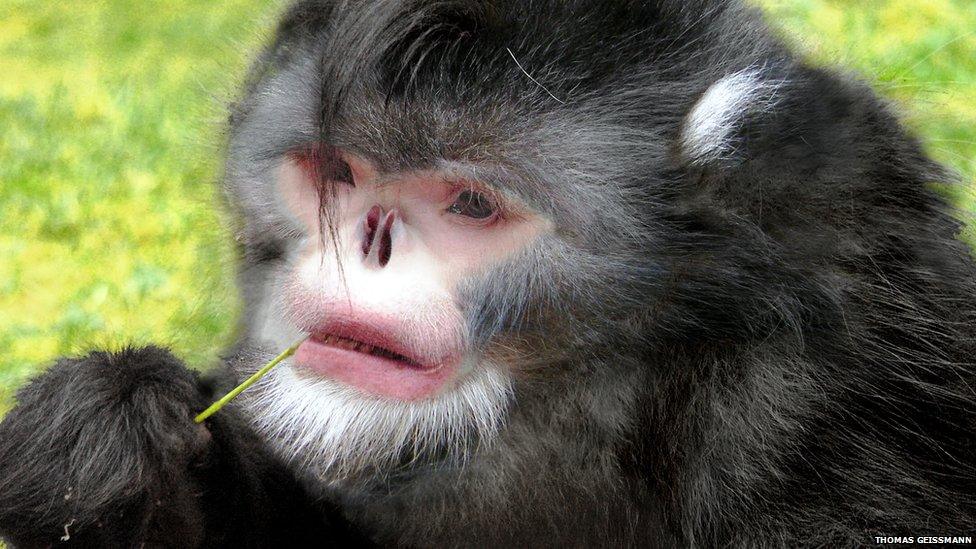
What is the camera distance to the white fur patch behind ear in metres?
2.79

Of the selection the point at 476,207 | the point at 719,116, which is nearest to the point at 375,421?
the point at 476,207

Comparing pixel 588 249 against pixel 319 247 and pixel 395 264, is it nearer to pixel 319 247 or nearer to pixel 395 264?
pixel 395 264

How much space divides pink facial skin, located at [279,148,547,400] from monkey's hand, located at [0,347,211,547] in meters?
0.39

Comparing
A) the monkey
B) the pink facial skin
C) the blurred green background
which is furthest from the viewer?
the blurred green background

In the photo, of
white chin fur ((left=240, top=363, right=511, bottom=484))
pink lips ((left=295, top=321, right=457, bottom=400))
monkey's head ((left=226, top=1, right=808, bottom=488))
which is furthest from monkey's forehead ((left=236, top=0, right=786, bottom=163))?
white chin fur ((left=240, top=363, right=511, bottom=484))

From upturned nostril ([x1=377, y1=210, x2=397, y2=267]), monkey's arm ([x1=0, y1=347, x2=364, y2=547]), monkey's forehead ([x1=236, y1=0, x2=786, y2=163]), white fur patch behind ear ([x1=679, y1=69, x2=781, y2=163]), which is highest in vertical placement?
monkey's forehead ([x1=236, y1=0, x2=786, y2=163])

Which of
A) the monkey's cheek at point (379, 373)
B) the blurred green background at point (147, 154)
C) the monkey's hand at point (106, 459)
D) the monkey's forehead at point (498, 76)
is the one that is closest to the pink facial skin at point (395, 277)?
the monkey's cheek at point (379, 373)

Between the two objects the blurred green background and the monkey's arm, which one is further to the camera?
the blurred green background

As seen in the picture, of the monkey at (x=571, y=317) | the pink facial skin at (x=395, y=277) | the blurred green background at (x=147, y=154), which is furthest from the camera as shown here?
the blurred green background at (x=147, y=154)

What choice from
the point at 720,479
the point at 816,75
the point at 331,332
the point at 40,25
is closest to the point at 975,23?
the point at 816,75

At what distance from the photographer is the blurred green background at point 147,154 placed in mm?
3750

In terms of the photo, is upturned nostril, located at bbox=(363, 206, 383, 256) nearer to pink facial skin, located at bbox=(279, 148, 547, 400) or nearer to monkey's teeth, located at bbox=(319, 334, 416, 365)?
pink facial skin, located at bbox=(279, 148, 547, 400)

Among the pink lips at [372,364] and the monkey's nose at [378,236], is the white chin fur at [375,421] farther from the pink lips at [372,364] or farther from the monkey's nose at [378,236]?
the monkey's nose at [378,236]

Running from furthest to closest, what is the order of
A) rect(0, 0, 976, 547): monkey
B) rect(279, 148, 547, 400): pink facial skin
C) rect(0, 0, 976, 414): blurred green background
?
rect(0, 0, 976, 414): blurred green background < rect(0, 0, 976, 547): monkey < rect(279, 148, 547, 400): pink facial skin
